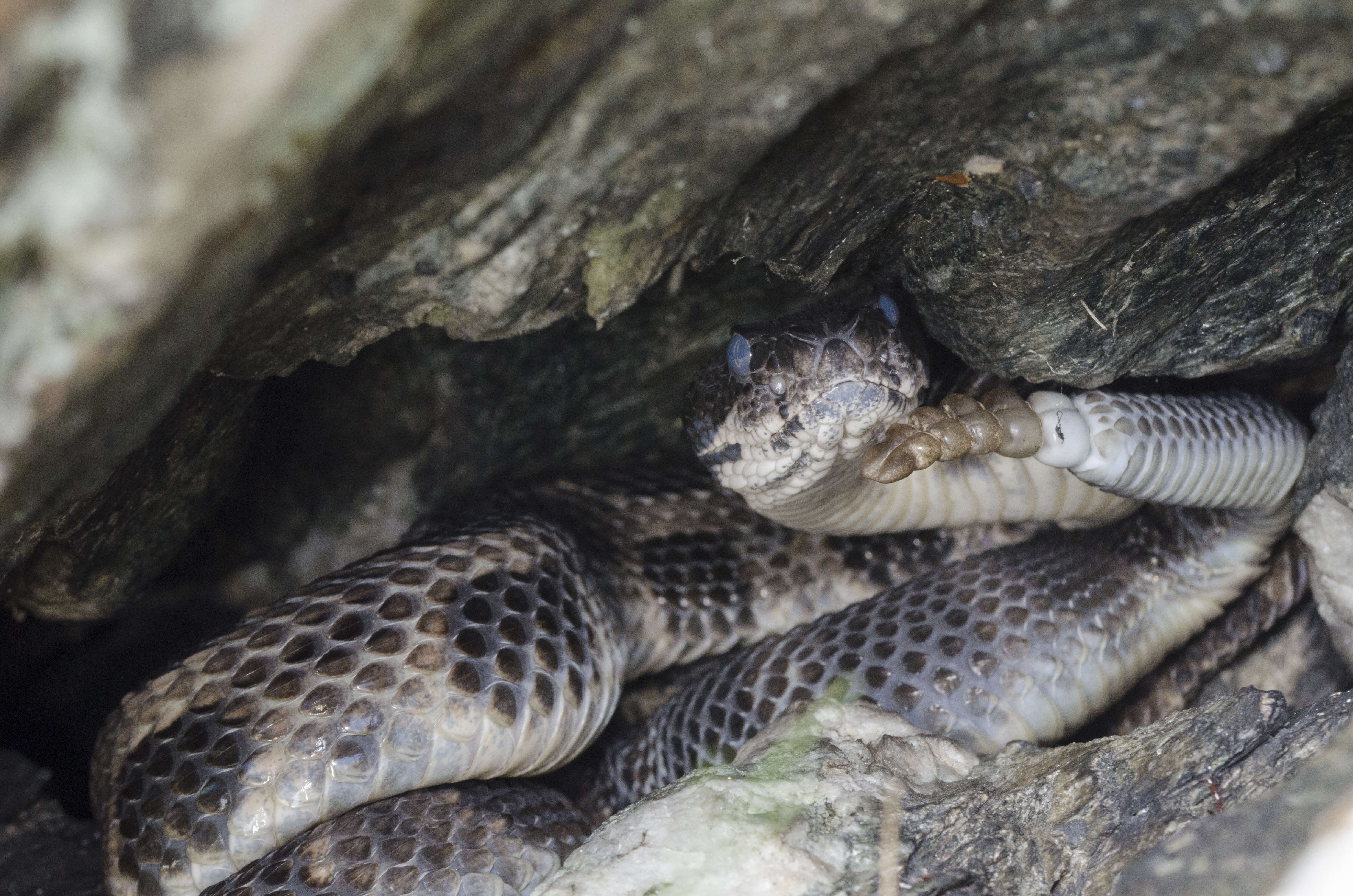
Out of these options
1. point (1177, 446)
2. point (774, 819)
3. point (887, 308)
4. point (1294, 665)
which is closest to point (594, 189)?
point (887, 308)

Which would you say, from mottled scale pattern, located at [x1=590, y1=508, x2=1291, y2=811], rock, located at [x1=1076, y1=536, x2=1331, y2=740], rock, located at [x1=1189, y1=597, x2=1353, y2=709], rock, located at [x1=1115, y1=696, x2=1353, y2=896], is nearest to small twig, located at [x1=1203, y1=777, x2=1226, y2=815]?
rock, located at [x1=1115, y1=696, x2=1353, y2=896]

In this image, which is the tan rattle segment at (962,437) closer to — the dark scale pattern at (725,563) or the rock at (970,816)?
the rock at (970,816)

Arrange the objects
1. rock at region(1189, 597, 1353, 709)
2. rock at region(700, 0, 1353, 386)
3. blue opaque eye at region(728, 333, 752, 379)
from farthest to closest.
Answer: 1. rock at region(1189, 597, 1353, 709)
2. blue opaque eye at region(728, 333, 752, 379)
3. rock at region(700, 0, 1353, 386)

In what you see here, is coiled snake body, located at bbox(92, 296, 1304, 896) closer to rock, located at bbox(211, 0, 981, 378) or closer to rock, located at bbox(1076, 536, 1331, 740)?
rock, located at bbox(1076, 536, 1331, 740)

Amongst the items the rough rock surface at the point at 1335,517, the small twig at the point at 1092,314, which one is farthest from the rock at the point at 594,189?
the rough rock surface at the point at 1335,517

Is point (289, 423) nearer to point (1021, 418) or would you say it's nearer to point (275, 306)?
point (275, 306)

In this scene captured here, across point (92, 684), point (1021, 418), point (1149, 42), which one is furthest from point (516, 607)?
point (92, 684)
